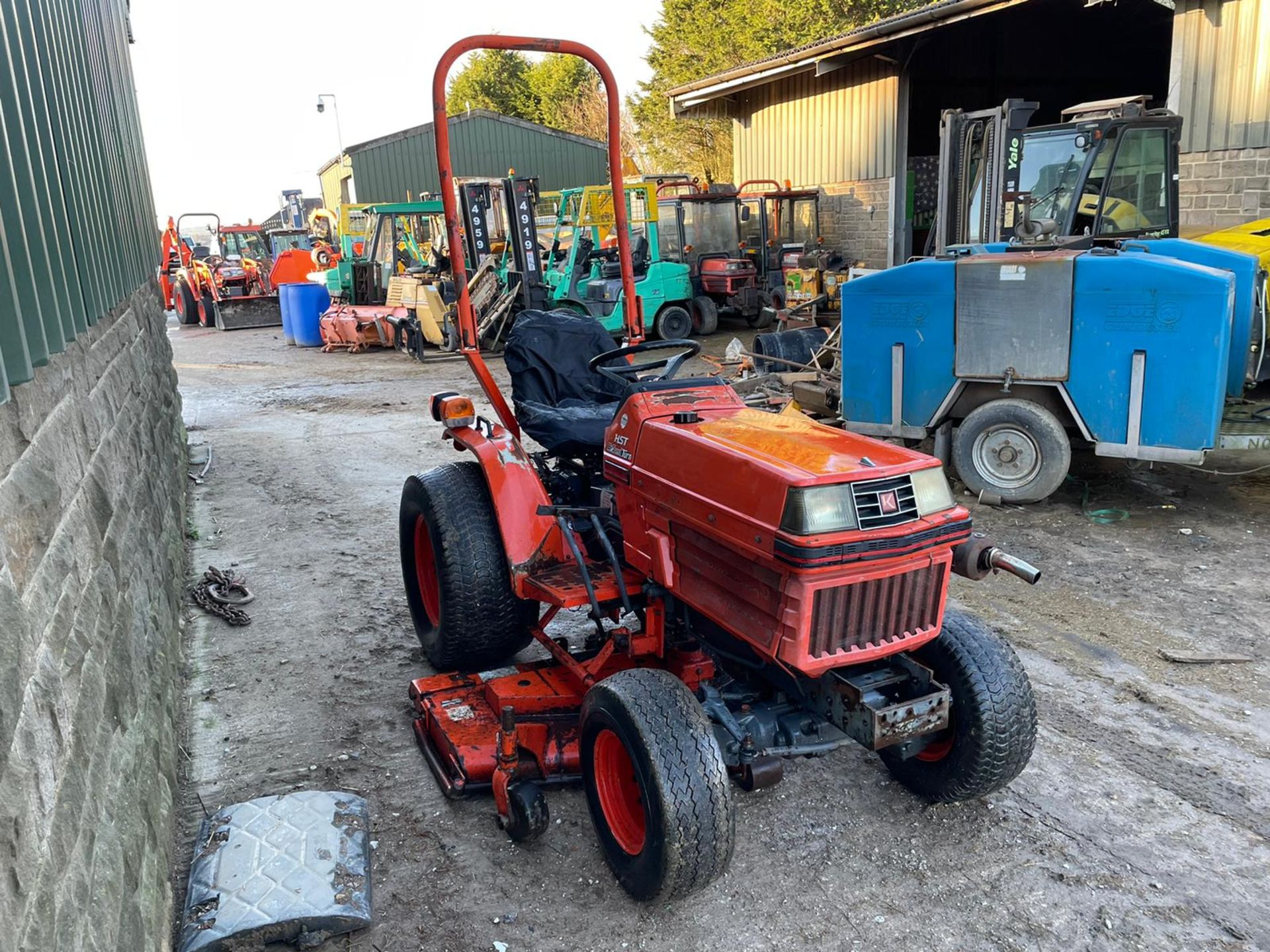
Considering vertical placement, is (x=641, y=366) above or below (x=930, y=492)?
above

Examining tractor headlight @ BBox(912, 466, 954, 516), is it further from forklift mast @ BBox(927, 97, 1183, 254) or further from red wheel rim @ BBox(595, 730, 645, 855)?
forklift mast @ BBox(927, 97, 1183, 254)

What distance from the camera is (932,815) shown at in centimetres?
312

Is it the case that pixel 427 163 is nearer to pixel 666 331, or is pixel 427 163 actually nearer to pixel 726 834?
pixel 666 331

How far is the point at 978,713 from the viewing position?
2.88m

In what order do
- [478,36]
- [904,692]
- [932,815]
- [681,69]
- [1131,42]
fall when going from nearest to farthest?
[904,692]
[932,815]
[478,36]
[1131,42]
[681,69]

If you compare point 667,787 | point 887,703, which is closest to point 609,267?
point 887,703

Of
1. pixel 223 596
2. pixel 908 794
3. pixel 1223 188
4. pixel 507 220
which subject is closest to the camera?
pixel 908 794

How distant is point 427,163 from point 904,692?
28475 millimetres

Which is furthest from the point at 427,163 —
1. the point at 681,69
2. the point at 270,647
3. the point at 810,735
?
the point at 810,735

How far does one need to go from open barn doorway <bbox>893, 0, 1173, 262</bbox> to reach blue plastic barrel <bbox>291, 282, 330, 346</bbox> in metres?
10.2

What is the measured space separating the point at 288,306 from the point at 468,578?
15.0 m

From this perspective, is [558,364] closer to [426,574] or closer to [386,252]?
[426,574]

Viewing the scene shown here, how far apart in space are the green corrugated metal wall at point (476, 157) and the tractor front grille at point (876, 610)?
2679 centimetres

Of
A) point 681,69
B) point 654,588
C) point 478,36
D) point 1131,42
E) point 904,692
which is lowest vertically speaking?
point 904,692
